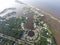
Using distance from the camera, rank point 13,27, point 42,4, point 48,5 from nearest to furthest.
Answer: point 13,27, point 48,5, point 42,4

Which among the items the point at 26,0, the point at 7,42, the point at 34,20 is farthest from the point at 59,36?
the point at 26,0

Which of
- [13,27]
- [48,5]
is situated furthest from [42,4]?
[13,27]

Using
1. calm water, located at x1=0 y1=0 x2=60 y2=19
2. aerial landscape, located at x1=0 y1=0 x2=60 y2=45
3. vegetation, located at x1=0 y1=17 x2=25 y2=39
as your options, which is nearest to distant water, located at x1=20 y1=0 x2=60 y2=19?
calm water, located at x1=0 y1=0 x2=60 y2=19

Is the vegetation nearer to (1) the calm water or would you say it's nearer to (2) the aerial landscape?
(2) the aerial landscape

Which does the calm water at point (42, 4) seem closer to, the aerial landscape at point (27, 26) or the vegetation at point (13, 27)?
the aerial landscape at point (27, 26)

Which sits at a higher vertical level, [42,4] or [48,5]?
[48,5]

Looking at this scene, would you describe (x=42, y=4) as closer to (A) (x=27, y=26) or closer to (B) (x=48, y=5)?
(B) (x=48, y=5)

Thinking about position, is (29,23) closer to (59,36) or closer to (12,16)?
(12,16)
